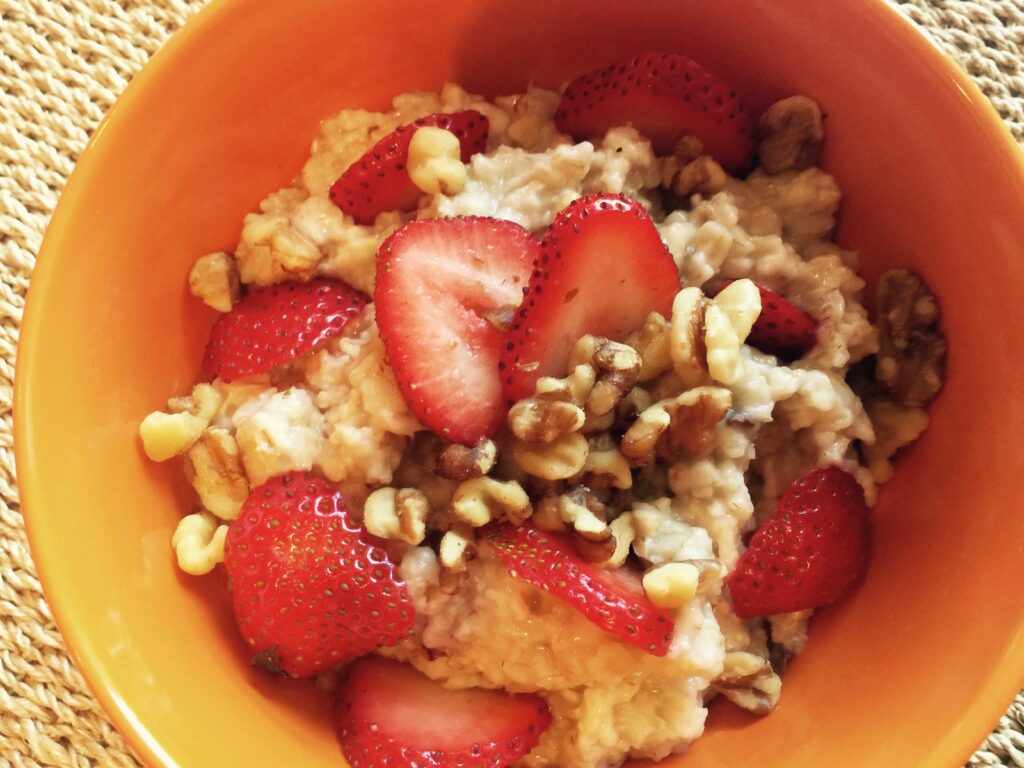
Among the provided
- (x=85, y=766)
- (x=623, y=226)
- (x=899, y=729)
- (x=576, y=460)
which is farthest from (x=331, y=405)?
(x=899, y=729)

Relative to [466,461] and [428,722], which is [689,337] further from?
[428,722]

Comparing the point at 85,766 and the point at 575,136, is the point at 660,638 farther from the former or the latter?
the point at 85,766

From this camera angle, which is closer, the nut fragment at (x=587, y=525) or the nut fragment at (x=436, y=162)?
the nut fragment at (x=587, y=525)

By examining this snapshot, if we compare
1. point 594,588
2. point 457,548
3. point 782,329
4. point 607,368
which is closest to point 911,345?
point 782,329

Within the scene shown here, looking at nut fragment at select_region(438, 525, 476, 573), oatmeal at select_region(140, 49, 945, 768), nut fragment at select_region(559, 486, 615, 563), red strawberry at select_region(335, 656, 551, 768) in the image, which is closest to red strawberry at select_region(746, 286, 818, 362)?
oatmeal at select_region(140, 49, 945, 768)

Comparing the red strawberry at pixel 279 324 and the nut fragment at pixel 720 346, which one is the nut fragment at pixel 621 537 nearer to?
the nut fragment at pixel 720 346

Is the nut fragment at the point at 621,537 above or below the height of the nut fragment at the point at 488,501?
above

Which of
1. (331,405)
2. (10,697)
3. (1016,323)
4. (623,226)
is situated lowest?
(10,697)

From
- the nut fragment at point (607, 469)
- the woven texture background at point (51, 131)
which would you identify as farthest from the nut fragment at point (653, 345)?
the woven texture background at point (51, 131)
